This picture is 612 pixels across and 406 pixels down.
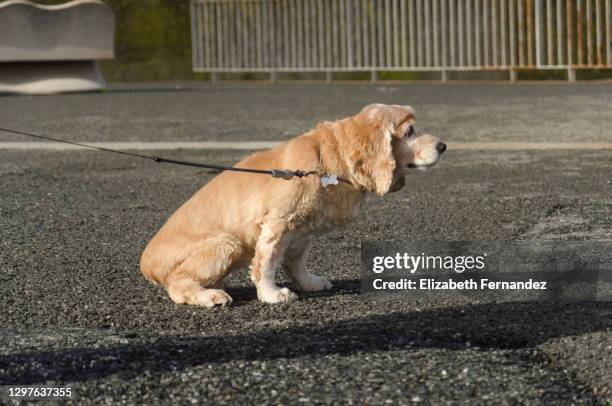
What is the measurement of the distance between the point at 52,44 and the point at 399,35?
705 cm

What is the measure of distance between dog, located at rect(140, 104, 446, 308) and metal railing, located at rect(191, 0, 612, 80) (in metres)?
15.9

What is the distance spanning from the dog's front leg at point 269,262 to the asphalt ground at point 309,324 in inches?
2.8

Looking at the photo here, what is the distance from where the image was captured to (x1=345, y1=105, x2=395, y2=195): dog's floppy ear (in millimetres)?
5566

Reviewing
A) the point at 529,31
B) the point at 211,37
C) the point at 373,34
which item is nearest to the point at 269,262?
the point at 529,31

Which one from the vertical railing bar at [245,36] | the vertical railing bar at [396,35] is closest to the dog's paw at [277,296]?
the vertical railing bar at [396,35]

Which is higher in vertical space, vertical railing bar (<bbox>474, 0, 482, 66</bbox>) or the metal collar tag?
vertical railing bar (<bbox>474, 0, 482, 66</bbox>)

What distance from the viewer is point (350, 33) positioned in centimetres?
2361

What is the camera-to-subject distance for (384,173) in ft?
18.3

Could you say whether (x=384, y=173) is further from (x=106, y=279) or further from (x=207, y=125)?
(x=207, y=125)

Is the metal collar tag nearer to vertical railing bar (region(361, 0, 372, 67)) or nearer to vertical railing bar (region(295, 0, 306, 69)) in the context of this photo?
vertical railing bar (region(361, 0, 372, 67))

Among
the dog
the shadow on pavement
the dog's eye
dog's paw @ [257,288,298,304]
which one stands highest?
the dog's eye

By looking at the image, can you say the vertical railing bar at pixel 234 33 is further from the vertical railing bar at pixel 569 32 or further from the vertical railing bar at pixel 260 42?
the vertical railing bar at pixel 569 32

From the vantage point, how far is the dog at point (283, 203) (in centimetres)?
553

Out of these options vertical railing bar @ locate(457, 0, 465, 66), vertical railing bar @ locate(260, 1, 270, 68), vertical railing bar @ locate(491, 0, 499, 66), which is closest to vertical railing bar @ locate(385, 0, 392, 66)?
vertical railing bar @ locate(457, 0, 465, 66)
